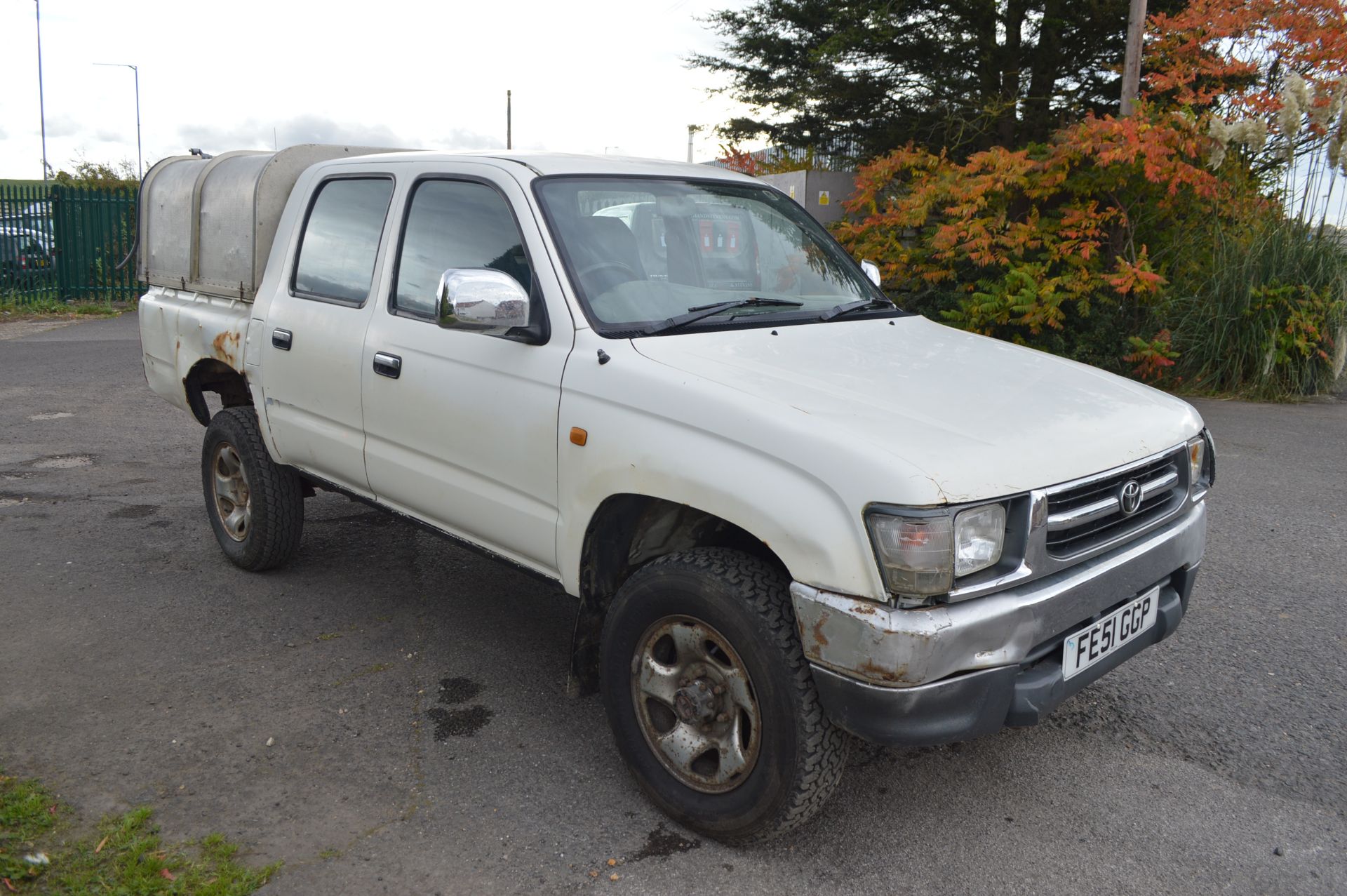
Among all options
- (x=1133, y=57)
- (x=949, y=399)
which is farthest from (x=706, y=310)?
(x=1133, y=57)

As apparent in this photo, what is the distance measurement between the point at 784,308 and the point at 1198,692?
2096 millimetres

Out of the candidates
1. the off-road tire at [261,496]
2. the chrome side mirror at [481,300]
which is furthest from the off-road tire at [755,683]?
the off-road tire at [261,496]

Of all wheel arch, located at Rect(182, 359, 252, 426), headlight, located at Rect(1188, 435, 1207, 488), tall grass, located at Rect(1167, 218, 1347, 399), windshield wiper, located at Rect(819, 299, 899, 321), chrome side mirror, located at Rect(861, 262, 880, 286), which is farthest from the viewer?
tall grass, located at Rect(1167, 218, 1347, 399)

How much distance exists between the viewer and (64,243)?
57.0 ft

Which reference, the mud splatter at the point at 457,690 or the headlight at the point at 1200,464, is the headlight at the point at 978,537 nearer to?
the headlight at the point at 1200,464

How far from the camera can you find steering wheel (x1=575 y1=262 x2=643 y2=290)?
3389 mm

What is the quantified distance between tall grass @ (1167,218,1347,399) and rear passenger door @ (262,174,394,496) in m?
8.56

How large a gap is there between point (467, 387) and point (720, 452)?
44.9 inches

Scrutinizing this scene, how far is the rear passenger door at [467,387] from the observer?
3.32m

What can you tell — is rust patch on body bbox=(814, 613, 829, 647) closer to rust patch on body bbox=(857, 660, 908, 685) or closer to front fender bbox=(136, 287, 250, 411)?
rust patch on body bbox=(857, 660, 908, 685)

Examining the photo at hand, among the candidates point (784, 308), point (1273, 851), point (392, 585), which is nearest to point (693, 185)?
point (784, 308)

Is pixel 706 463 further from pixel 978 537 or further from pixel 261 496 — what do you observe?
pixel 261 496

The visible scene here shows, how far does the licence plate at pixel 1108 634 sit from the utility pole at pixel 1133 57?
8.52 m

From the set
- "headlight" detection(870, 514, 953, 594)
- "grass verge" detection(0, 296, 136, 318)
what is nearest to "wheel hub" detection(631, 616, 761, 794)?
"headlight" detection(870, 514, 953, 594)
